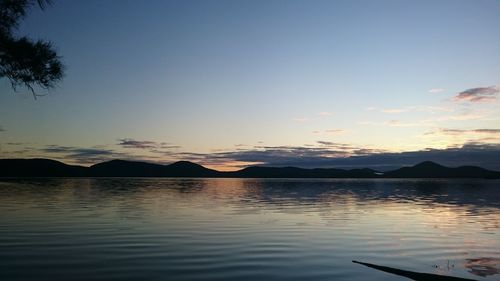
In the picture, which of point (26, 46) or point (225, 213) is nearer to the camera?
point (26, 46)

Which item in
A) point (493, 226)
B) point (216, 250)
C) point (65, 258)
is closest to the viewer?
point (65, 258)

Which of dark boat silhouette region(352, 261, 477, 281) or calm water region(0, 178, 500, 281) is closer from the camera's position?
dark boat silhouette region(352, 261, 477, 281)

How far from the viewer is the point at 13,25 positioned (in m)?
14.4

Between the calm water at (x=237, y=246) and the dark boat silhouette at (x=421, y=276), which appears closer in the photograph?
the dark boat silhouette at (x=421, y=276)

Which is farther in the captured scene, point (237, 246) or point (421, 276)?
point (237, 246)

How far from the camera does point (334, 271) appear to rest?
18.3 m

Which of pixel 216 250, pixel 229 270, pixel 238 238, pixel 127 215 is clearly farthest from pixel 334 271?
pixel 127 215

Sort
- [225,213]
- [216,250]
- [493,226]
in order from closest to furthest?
1. [216,250]
2. [493,226]
3. [225,213]

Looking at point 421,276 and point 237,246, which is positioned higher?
point 421,276

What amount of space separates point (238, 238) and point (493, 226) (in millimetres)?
19311

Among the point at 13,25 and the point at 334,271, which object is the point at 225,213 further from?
the point at 13,25

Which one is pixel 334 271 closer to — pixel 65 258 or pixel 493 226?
pixel 65 258

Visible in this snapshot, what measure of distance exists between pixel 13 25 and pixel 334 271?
13.7 meters

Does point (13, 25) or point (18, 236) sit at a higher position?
point (13, 25)
